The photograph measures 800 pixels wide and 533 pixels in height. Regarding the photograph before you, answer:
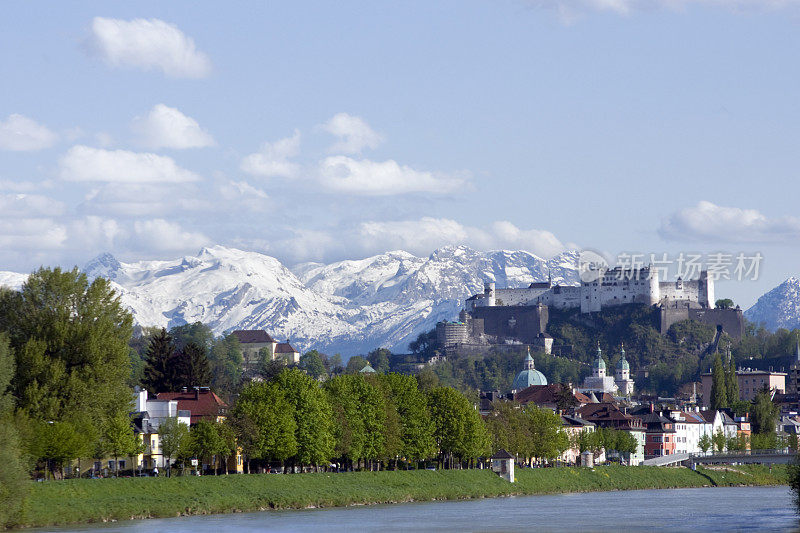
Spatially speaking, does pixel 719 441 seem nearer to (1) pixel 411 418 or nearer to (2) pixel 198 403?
(1) pixel 411 418

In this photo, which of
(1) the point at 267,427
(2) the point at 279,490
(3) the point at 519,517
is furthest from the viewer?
(1) the point at 267,427

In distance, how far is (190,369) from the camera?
458 ft

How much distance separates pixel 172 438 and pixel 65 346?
651 inches

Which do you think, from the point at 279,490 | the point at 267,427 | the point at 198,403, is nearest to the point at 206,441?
the point at 267,427

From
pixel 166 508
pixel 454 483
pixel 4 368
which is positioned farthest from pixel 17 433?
pixel 454 483

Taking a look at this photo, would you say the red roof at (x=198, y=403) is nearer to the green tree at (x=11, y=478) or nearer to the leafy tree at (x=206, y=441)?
the leafy tree at (x=206, y=441)

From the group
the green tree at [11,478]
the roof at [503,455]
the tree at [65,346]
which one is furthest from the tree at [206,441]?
the roof at [503,455]

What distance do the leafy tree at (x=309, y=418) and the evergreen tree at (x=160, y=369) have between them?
123 ft

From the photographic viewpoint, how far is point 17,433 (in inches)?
2940

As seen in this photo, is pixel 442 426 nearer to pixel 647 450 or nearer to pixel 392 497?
pixel 392 497

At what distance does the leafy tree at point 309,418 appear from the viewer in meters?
98.4

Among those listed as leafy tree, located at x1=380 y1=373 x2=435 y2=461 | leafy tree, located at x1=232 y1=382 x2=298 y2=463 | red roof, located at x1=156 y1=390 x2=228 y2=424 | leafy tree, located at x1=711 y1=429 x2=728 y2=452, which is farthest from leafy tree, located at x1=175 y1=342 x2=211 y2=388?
leafy tree, located at x1=711 y1=429 x2=728 y2=452

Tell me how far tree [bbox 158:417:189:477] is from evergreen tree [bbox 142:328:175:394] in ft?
126

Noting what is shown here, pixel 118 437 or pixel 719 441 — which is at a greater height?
pixel 118 437
